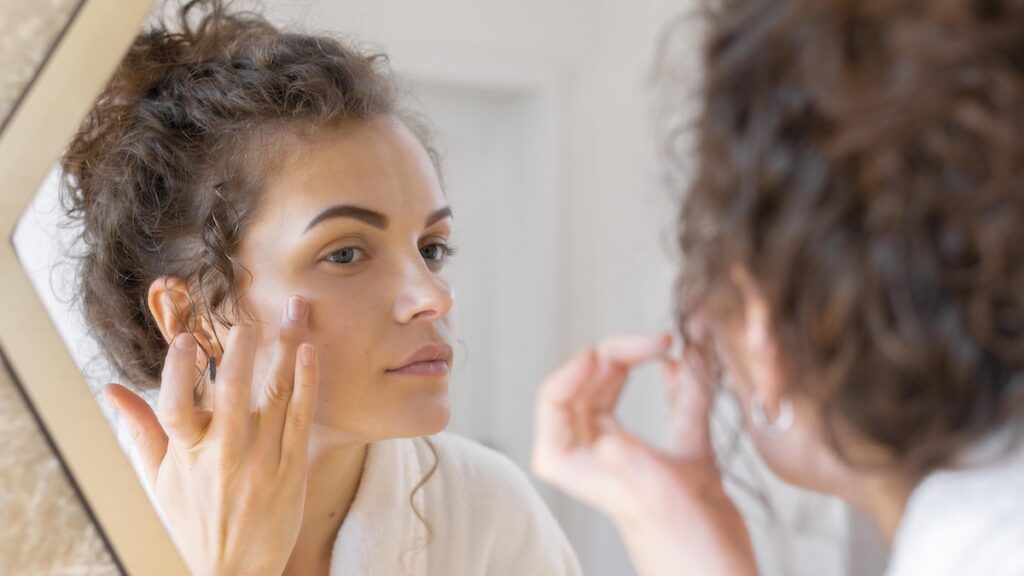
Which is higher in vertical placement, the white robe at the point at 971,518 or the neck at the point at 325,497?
the white robe at the point at 971,518

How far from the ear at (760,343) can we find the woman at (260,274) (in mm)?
174

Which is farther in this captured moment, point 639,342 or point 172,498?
point 172,498

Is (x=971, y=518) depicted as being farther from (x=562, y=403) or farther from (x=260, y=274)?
(x=260, y=274)

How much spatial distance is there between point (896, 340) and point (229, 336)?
1.09 ft

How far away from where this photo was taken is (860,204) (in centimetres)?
30

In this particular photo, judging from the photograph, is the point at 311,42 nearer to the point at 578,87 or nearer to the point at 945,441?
the point at 578,87

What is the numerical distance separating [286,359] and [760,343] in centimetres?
25

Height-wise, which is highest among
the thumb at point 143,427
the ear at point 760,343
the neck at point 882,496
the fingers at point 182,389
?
the ear at point 760,343

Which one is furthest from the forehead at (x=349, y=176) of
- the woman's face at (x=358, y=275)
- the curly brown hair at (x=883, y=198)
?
the curly brown hair at (x=883, y=198)

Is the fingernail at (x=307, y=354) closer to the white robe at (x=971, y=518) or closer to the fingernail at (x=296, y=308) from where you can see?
the fingernail at (x=296, y=308)

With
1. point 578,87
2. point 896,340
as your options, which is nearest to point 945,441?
point 896,340

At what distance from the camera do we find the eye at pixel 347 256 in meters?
0.49

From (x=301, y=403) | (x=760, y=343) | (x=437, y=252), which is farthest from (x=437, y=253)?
(x=760, y=343)

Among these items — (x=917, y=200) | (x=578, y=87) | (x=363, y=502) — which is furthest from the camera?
(x=363, y=502)
